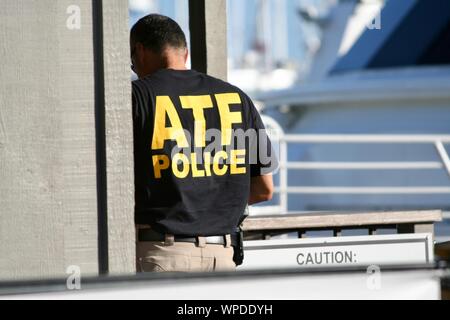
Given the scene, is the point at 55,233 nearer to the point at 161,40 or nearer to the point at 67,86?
the point at 67,86

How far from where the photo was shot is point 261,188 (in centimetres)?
419

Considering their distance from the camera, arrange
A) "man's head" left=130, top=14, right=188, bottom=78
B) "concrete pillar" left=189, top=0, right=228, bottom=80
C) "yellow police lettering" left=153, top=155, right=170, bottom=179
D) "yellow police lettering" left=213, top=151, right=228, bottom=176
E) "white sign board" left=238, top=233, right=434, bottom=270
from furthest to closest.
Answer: "white sign board" left=238, top=233, right=434, bottom=270, "concrete pillar" left=189, top=0, right=228, bottom=80, "man's head" left=130, top=14, right=188, bottom=78, "yellow police lettering" left=213, top=151, right=228, bottom=176, "yellow police lettering" left=153, top=155, right=170, bottom=179

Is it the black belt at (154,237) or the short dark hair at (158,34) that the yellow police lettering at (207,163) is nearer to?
the black belt at (154,237)

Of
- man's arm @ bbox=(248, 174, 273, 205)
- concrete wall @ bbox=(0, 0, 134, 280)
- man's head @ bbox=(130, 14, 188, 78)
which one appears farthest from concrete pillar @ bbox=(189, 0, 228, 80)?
concrete wall @ bbox=(0, 0, 134, 280)

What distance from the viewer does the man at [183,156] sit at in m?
3.76

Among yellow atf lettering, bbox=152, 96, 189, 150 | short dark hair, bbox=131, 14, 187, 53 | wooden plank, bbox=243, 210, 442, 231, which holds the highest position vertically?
short dark hair, bbox=131, 14, 187, 53

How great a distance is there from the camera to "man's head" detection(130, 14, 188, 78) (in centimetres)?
397

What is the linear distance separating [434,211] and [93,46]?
265cm

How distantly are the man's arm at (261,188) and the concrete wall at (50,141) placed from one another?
957 mm

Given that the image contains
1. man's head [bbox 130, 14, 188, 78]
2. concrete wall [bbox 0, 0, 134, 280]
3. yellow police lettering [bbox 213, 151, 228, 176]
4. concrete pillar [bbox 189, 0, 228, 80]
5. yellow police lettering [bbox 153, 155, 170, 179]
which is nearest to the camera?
concrete wall [bbox 0, 0, 134, 280]

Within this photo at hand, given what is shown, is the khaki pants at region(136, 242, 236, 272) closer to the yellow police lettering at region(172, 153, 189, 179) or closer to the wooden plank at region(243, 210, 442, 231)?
the yellow police lettering at region(172, 153, 189, 179)

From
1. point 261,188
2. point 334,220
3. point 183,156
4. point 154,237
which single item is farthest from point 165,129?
point 334,220

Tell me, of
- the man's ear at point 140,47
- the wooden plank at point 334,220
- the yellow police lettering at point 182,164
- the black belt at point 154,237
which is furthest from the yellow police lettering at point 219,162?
the wooden plank at point 334,220

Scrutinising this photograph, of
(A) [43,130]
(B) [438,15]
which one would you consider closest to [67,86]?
(A) [43,130]
